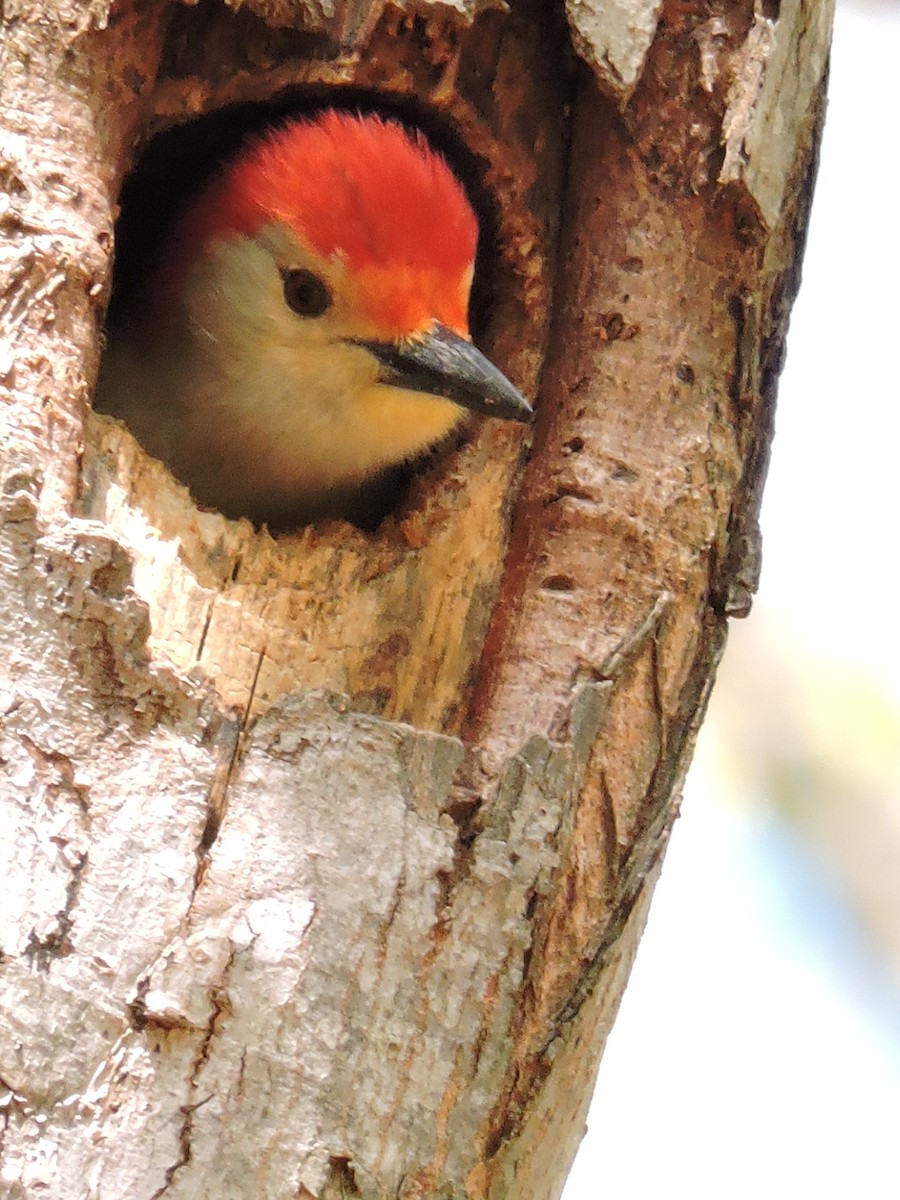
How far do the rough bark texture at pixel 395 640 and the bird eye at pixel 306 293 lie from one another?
339 mm

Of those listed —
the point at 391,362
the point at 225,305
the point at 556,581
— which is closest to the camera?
the point at 556,581

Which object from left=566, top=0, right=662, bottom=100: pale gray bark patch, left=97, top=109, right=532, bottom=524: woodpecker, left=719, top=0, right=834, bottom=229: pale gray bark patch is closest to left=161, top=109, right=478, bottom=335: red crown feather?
left=97, top=109, right=532, bottom=524: woodpecker

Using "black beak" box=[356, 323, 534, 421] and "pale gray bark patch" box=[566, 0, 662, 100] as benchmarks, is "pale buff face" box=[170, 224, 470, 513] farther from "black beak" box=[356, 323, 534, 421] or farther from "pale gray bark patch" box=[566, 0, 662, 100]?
"pale gray bark patch" box=[566, 0, 662, 100]

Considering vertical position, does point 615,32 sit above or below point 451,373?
above

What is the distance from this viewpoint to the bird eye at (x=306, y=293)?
111 inches

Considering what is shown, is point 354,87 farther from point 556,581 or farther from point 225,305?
point 556,581

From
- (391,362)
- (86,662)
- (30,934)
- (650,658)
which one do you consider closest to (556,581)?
(650,658)

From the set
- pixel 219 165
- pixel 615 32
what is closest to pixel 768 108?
pixel 615 32

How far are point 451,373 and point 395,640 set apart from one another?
1.74ft

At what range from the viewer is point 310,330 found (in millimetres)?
2852

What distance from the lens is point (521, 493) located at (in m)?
2.58

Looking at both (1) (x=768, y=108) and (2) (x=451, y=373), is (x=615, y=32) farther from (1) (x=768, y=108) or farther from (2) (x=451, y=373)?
(2) (x=451, y=373)

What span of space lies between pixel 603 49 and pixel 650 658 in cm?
104

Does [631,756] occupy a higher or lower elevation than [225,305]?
lower
